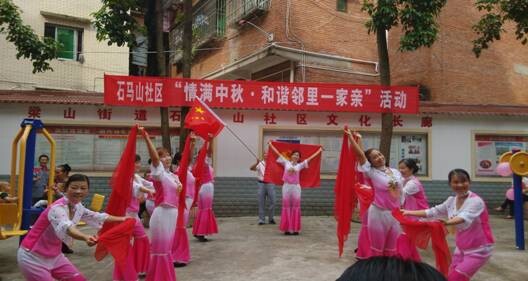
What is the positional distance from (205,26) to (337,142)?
8117 millimetres

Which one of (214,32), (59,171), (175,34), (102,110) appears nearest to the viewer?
(59,171)

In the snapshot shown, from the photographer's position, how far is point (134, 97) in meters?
9.78

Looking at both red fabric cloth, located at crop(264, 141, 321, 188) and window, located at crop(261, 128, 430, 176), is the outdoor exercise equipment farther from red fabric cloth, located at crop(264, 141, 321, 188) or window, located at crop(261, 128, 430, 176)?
window, located at crop(261, 128, 430, 176)

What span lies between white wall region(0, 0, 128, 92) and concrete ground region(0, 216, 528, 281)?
8.12 m

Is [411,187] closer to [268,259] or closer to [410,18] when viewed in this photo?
[268,259]

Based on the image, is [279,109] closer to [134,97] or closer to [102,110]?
[134,97]

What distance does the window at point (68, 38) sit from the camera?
50.7 ft

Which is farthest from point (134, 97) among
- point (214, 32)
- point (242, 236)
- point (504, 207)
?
point (504, 207)

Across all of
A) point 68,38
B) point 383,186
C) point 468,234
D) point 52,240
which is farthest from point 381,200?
point 68,38

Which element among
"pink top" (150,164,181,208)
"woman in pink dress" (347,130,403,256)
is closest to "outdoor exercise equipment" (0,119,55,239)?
"pink top" (150,164,181,208)

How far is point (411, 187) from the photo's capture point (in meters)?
5.94

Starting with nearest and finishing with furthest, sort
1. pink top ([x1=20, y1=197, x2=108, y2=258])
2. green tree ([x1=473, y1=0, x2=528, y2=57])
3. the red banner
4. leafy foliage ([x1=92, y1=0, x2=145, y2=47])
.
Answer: pink top ([x1=20, y1=197, x2=108, y2=258])
green tree ([x1=473, y1=0, x2=528, y2=57])
leafy foliage ([x1=92, y1=0, x2=145, y2=47])
the red banner

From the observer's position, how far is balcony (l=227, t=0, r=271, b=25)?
1286cm

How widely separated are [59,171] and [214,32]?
8891mm
